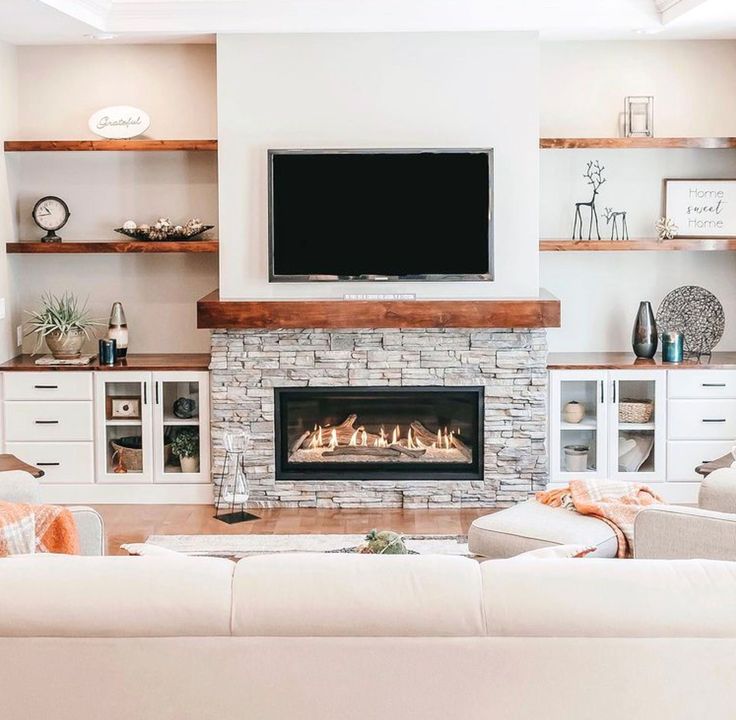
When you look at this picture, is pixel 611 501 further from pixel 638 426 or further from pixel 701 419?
pixel 701 419

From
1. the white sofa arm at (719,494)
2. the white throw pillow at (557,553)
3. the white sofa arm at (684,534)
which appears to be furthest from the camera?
the white sofa arm at (719,494)

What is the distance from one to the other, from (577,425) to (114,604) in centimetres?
414

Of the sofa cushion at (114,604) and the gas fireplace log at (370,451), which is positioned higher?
the sofa cushion at (114,604)

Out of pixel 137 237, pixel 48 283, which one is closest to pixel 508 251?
pixel 137 237

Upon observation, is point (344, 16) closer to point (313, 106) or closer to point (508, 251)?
point (313, 106)

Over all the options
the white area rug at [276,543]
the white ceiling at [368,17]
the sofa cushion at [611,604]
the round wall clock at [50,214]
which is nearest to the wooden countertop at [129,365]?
the round wall clock at [50,214]

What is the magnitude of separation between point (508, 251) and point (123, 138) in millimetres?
2150

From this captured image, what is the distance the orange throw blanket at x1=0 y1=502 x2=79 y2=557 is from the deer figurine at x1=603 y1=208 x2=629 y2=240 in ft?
12.3

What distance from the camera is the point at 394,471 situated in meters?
6.31

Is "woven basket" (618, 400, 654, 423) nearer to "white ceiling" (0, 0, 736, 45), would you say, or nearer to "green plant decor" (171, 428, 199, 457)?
"white ceiling" (0, 0, 736, 45)

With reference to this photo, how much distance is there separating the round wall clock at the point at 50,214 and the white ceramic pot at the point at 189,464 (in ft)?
4.70

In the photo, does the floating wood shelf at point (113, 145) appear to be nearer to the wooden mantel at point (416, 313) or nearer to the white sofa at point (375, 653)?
the wooden mantel at point (416, 313)

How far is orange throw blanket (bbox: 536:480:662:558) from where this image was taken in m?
4.53

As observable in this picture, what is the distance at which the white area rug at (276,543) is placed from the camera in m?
5.44
